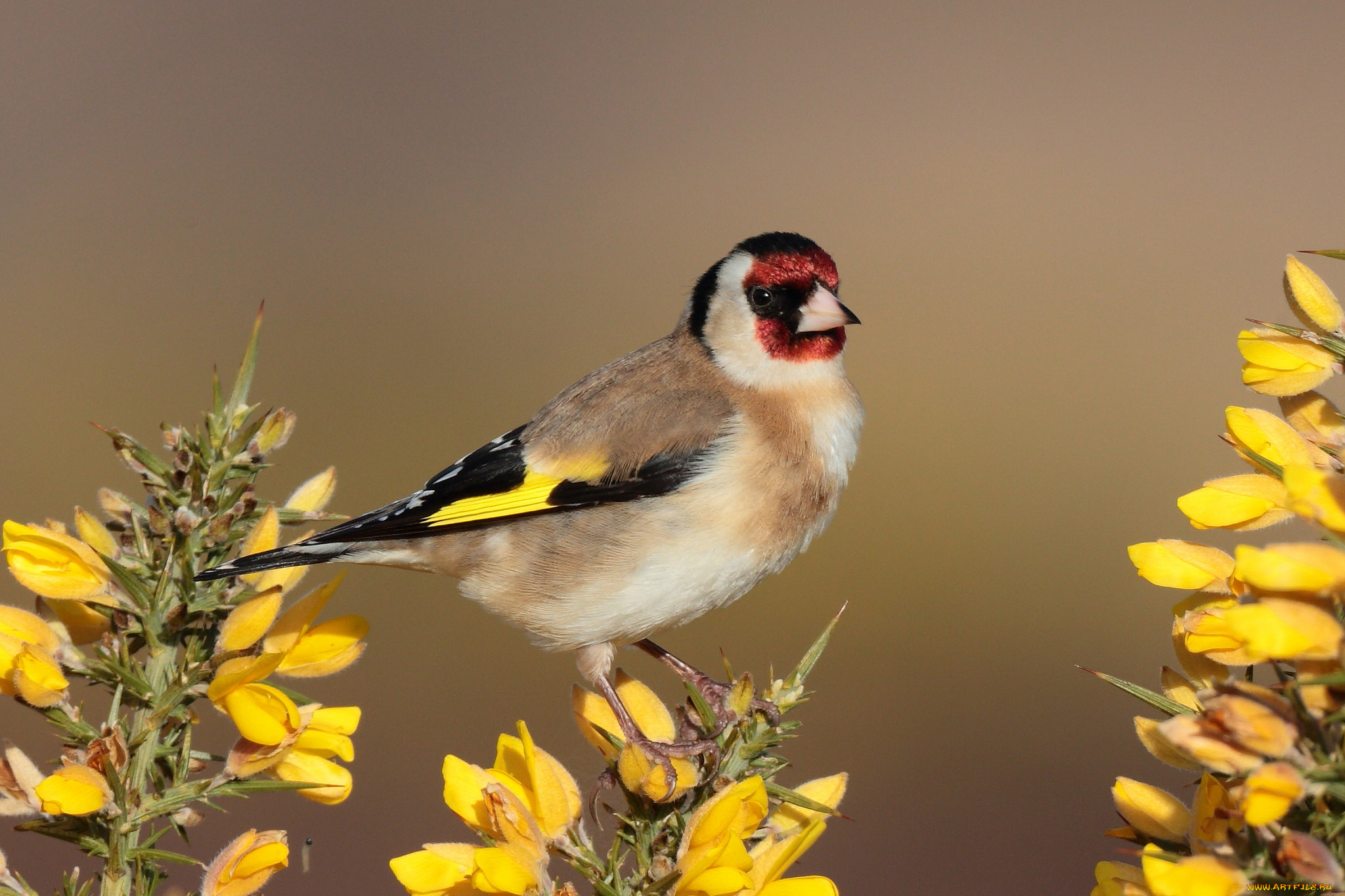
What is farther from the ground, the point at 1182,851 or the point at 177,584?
the point at 177,584

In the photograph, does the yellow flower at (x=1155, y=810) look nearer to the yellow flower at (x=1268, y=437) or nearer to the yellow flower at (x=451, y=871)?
the yellow flower at (x=1268, y=437)

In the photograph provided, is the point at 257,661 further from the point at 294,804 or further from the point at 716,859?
the point at 294,804

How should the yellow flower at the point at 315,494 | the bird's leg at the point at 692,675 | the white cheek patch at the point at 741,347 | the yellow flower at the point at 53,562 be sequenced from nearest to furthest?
the yellow flower at the point at 53,562 < the yellow flower at the point at 315,494 < the bird's leg at the point at 692,675 < the white cheek patch at the point at 741,347

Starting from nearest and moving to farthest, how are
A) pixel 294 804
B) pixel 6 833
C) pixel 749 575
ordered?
pixel 749 575, pixel 6 833, pixel 294 804

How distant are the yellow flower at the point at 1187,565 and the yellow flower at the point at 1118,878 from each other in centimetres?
32

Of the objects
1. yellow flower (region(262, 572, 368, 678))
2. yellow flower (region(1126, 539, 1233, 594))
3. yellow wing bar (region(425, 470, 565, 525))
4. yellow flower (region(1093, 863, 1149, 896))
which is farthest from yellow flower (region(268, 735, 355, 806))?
yellow wing bar (region(425, 470, 565, 525))

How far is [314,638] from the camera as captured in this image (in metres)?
1.58

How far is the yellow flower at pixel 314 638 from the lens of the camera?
1.57 meters

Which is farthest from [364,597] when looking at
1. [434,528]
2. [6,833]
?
[434,528]

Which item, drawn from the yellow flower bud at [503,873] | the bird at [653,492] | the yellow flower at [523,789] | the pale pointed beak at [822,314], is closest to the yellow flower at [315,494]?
the yellow flower at [523,789]

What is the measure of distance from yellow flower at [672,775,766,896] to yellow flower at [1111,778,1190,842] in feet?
1.33

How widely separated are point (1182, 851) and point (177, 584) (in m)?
1.23

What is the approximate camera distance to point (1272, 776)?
0.99 metres

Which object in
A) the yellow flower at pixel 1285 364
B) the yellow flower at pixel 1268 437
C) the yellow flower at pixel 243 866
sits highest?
the yellow flower at pixel 1285 364
